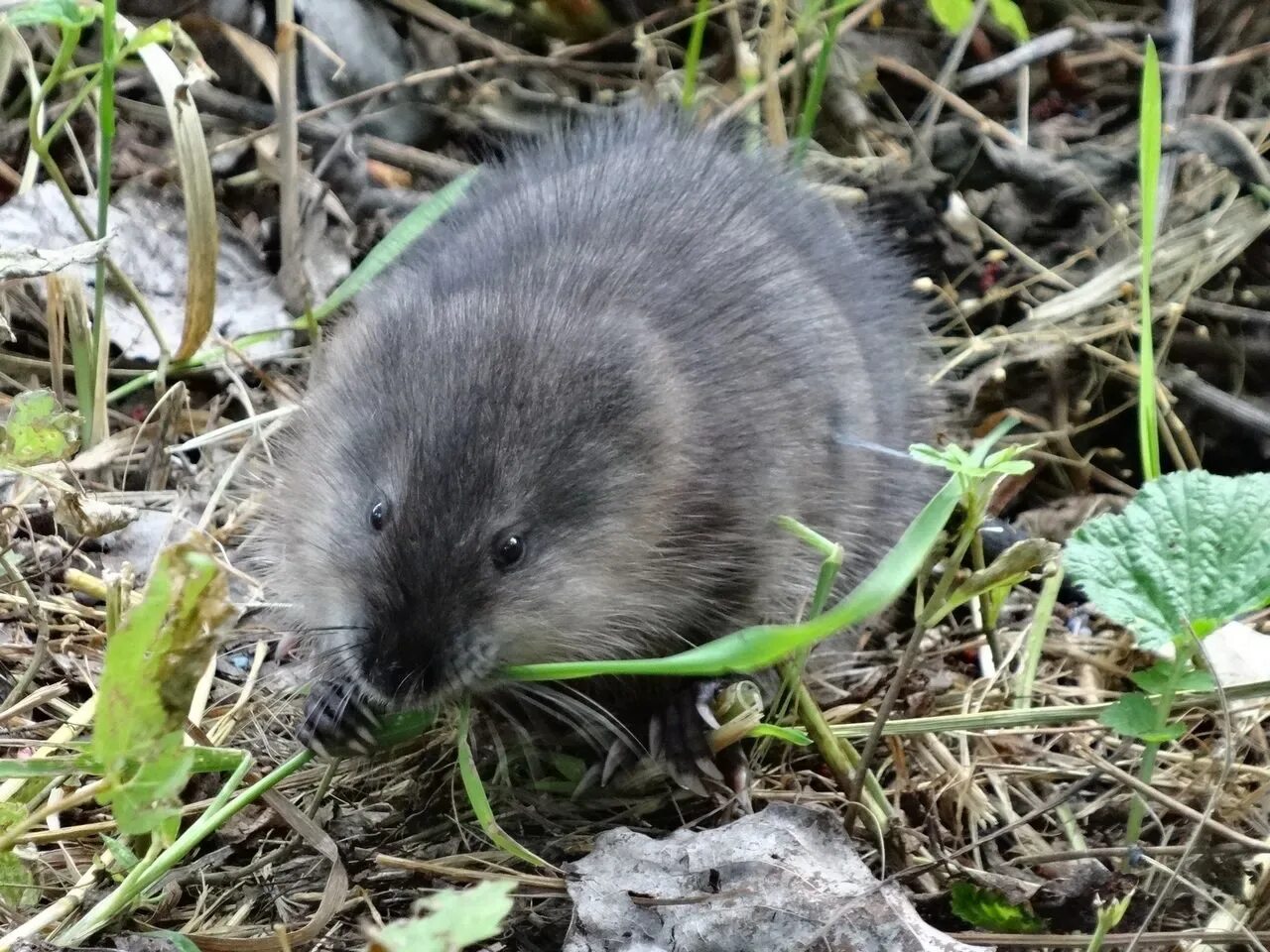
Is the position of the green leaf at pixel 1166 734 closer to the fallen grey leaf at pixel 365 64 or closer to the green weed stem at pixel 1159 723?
the green weed stem at pixel 1159 723

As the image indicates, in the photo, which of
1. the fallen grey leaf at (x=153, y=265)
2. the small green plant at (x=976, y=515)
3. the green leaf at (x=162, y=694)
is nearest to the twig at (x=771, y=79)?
the fallen grey leaf at (x=153, y=265)

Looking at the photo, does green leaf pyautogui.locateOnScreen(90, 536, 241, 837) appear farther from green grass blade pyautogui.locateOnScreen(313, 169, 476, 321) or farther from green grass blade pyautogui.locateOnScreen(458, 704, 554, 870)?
green grass blade pyautogui.locateOnScreen(313, 169, 476, 321)

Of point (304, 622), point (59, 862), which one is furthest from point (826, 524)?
point (59, 862)

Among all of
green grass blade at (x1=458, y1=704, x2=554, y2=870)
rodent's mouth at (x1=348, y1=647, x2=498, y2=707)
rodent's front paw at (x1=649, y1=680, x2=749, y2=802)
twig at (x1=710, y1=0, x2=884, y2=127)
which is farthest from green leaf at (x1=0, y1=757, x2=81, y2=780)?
twig at (x1=710, y1=0, x2=884, y2=127)

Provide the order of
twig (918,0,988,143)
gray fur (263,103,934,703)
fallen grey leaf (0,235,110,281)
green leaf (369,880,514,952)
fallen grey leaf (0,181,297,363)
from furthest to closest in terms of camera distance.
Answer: twig (918,0,988,143), fallen grey leaf (0,181,297,363), fallen grey leaf (0,235,110,281), gray fur (263,103,934,703), green leaf (369,880,514,952)

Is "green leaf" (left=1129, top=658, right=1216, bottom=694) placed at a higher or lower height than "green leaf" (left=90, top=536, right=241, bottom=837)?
lower

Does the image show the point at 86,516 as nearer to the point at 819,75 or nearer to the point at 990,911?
the point at 990,911

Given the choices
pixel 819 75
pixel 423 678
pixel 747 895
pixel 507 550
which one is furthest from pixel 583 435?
pixel 819 75
